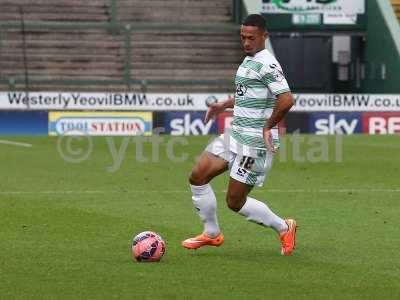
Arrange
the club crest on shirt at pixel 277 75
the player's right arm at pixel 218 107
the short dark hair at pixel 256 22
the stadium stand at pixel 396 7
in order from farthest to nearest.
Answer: the stadium stand at pixel 396 7
the player's right arm at pixel 218 107
the club crest on shirt at pixel 277 75
the short dark hair at pixel 256 22

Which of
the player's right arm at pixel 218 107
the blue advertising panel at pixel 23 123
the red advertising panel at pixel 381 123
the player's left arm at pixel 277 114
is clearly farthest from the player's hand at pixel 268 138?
the red advertising panel at pixel 381 123

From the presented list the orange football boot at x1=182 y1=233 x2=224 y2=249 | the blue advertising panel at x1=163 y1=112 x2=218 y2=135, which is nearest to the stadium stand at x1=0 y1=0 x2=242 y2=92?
the blue advertising panel at x1=163 y1=112 x2=218 y2=135

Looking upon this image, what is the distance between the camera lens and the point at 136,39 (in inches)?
1455

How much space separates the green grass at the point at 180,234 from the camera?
9.14 metres

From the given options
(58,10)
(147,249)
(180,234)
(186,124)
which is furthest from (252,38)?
(58,10)

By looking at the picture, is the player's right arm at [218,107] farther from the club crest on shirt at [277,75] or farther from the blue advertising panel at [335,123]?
the blue advertising panel at [335,123]

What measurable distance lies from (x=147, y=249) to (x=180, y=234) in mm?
2124

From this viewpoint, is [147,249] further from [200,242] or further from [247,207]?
[247,207]

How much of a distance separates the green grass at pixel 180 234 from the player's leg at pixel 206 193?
0.14 metres

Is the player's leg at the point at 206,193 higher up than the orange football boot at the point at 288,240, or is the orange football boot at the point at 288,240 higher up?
the player's leg at the point at 206,193

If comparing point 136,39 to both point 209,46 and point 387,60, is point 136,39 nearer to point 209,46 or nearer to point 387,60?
point 209,46

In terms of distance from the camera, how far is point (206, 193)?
35.6 feet

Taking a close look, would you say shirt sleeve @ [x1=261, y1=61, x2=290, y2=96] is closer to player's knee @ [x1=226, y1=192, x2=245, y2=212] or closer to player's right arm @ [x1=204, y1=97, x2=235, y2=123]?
player's right arm @ [x1=204, y1=97, x2=235, y2=123]

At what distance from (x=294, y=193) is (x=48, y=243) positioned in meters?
5.94
